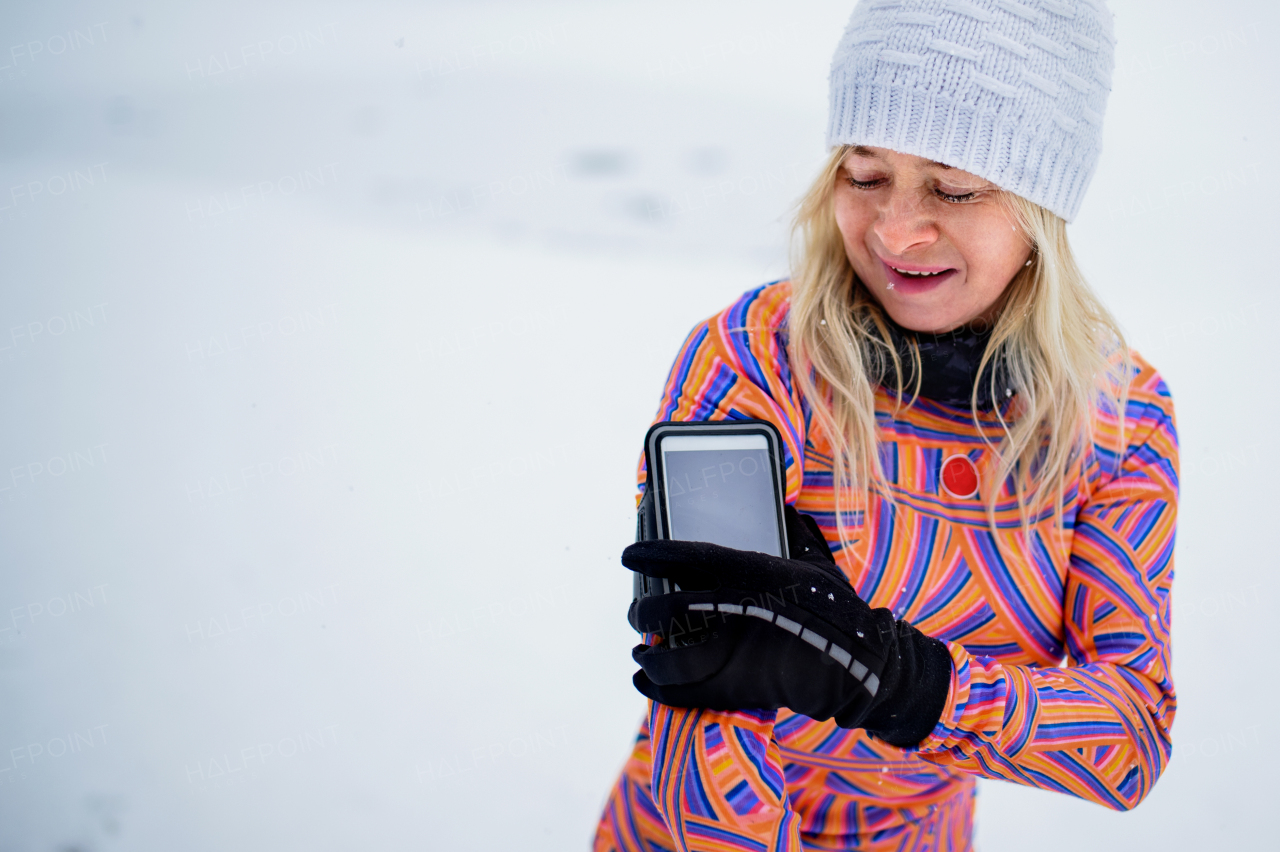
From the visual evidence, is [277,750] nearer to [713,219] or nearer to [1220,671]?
[713,219]

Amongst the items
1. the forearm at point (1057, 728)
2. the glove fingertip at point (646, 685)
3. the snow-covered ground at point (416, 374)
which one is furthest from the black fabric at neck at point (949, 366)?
the snow-covered ground at point (416, 374)

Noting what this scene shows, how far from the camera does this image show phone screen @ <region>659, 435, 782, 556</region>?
0.73m

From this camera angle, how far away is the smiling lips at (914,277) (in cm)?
80

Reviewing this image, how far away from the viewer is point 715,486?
2.41 ft

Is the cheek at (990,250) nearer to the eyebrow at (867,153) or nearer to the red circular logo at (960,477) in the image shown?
the eyebrow at (867,153)

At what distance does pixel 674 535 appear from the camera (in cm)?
72

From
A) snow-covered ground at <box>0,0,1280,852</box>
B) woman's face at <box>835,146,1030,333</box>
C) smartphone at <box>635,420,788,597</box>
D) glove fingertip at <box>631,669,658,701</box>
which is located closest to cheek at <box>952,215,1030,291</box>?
woman's face at <box>835,146,1030,333</box>

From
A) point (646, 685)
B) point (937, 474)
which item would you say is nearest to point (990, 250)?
point (937, 474)

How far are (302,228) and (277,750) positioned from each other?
121 cm

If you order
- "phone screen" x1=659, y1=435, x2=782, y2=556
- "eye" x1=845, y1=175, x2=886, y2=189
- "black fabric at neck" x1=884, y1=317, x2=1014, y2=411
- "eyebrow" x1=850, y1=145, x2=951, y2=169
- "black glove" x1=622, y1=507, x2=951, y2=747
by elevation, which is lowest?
"black glove" x1=622, y1=507, x2=951, y2=747

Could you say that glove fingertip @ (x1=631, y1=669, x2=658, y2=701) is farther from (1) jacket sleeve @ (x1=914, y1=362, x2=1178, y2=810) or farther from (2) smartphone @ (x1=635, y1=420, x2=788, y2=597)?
(1) jacket sleeve @ (x1=914, y1=362, x2=1178, y2=810)

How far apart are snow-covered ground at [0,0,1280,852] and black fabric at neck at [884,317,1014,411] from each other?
99cm

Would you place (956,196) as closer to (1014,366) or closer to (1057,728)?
(1014,366)

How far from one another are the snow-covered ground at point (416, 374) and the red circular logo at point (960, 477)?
3.11 feet
